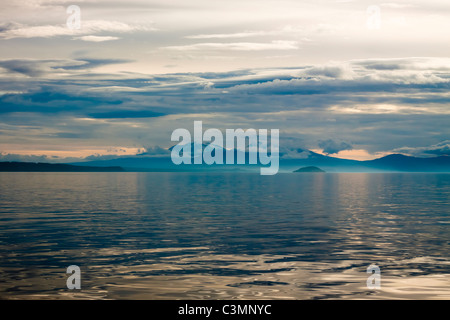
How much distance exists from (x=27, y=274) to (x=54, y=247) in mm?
10364

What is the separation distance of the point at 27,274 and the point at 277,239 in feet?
71.6

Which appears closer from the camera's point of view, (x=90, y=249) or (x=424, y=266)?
(x=424, y=266)

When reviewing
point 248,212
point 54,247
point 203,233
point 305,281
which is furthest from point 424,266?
point 248,212

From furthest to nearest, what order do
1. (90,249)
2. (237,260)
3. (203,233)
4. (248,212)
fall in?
(248,212) < (203,233) < (90,249) < (237,260)

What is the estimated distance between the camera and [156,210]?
242 feet

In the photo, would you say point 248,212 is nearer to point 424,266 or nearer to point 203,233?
point 203,233

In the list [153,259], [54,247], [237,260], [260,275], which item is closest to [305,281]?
[260,275]

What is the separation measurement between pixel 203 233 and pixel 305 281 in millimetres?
21413

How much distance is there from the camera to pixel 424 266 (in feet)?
104
